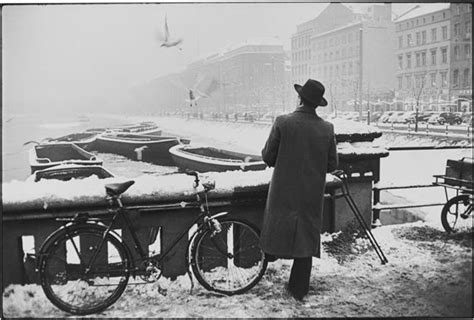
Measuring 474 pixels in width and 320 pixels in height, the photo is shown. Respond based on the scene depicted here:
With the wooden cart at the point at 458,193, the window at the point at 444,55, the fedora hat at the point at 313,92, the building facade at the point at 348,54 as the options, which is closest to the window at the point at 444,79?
the window at the point at 444,55

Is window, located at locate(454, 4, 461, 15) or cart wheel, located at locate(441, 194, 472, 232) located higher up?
window, located at locate(454, 4, 461, 15)

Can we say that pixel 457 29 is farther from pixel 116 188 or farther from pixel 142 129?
pixel 116 188

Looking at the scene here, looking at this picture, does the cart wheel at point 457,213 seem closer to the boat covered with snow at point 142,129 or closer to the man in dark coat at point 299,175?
the man in dark coat at point 299,175

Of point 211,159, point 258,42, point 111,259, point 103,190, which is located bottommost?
point 111,259

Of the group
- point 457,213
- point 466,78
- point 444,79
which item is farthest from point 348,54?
point 457,213

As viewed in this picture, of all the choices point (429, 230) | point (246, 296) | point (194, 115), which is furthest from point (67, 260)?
point (429, 230)

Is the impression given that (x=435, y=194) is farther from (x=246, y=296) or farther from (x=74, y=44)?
(x=74, y=44)

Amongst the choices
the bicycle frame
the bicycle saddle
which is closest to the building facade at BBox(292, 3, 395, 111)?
the bicycle frame

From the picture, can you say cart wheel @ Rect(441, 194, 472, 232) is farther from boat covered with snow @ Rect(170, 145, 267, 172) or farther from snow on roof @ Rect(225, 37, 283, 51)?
snow on roof @ Rect(225, 37, 283, 51)
